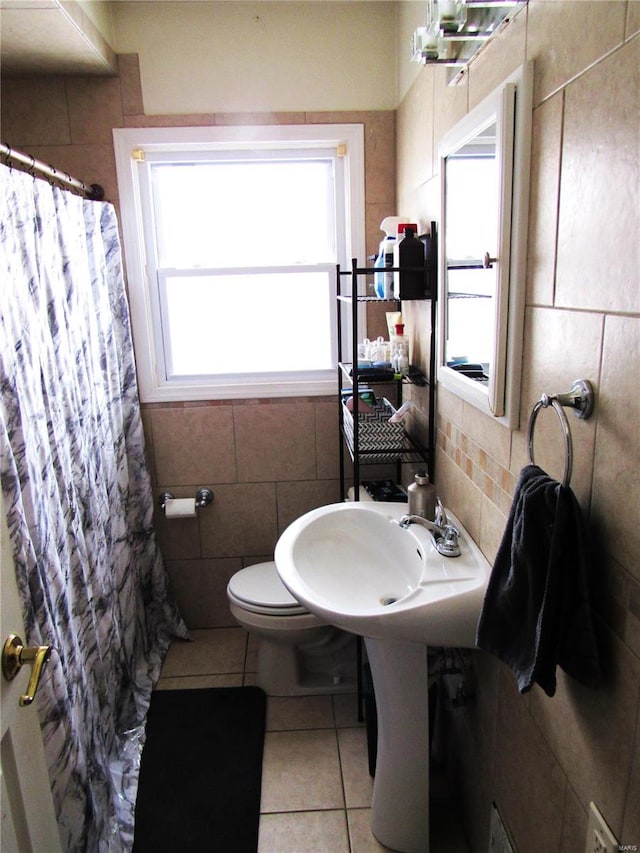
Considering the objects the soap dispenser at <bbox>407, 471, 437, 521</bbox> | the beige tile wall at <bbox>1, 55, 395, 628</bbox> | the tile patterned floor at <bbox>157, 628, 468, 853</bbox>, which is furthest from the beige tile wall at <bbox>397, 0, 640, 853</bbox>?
the beige tile wall at <bbox>1, 55, 395, 628</bbox>

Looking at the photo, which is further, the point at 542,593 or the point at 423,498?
the point at 423,498

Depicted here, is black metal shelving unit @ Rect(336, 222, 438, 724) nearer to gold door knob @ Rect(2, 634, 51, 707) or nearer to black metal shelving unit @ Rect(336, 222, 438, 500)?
black metal shelving unit @ Rect(336, 222, 438, 500)

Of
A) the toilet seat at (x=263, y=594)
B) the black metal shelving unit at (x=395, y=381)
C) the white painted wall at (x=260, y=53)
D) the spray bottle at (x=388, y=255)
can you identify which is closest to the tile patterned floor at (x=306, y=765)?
the toilet seat at (x=263, y=594)

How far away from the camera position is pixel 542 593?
38.2 inches

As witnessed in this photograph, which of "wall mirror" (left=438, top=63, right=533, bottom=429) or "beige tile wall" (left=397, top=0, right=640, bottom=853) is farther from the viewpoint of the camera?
"wall mirror" (left=438, top=63, right=533, bottom=429)

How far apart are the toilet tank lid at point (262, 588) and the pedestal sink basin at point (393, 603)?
17.6 inches

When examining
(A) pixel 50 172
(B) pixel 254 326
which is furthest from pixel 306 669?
(A) pixel 50 172

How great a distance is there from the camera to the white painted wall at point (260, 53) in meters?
2.17

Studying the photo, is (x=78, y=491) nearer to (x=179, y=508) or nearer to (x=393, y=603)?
(x=179, y=508)

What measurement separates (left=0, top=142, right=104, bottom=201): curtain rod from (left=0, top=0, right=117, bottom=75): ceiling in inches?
12.2

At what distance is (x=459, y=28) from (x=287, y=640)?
76.0 inches

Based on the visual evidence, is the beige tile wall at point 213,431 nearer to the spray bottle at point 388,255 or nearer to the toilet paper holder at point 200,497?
the toilet paper holder at point 200,497

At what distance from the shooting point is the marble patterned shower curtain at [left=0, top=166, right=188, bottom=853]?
1.44m

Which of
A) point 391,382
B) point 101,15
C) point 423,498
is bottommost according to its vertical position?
point 423,498
